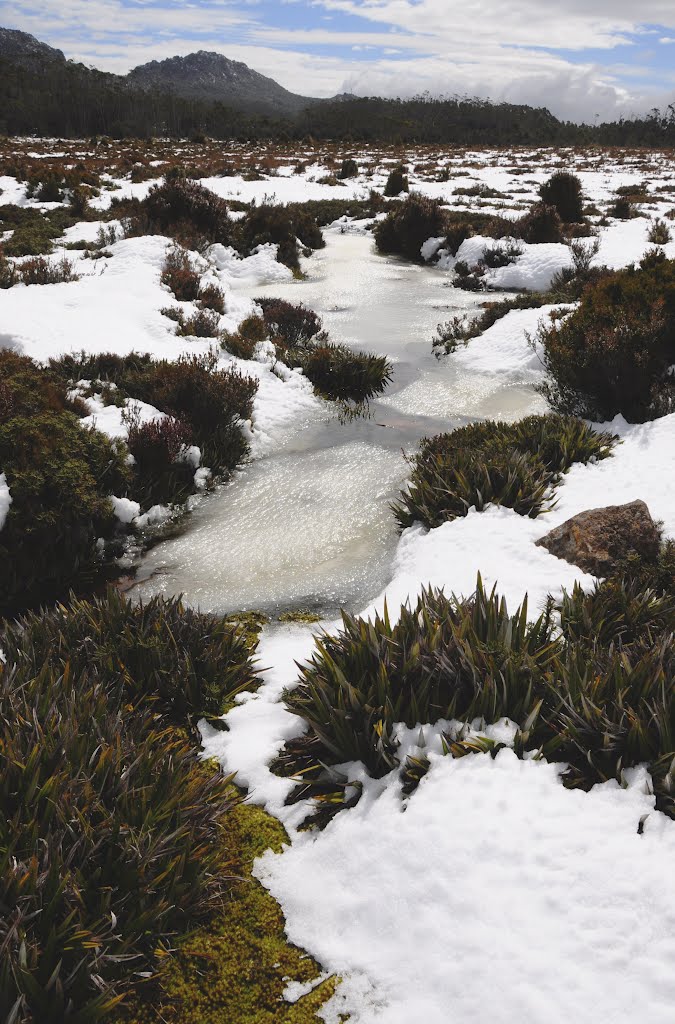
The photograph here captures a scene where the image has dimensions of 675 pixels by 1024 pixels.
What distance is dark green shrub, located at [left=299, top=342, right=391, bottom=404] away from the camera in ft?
33.1

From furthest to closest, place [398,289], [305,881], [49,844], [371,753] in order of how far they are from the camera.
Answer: [398,289], [371,753], [305,881], [49,844]

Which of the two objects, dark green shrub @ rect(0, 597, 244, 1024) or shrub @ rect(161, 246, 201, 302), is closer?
dark green shrub @ rect(0, 597, 244, 1024)

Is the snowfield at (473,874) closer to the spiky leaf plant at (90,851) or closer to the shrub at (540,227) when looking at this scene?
the spiky leaf plant at (90,851)

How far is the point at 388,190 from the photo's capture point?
25297mm

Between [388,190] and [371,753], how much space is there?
2664 centimetres

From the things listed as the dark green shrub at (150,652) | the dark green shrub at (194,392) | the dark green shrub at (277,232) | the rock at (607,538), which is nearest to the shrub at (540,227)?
the dark green shrub at (277,232)

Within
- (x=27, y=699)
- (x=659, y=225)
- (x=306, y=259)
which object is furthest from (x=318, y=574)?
(x=659, y=225)

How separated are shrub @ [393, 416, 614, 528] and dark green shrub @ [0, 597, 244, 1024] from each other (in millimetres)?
3808

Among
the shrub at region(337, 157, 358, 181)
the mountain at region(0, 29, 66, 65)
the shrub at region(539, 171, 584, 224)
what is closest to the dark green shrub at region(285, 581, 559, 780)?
the shrub at region(539, 171, 584, 224)

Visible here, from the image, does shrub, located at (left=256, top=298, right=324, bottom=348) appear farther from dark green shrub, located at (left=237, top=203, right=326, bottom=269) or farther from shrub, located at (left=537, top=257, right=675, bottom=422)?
dark green shrub, located at (left=237, top=203, right=326, bottom=269)

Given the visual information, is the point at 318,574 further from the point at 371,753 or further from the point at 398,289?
the point at 398,289

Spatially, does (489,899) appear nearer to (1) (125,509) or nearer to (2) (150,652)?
(2) (150,652)

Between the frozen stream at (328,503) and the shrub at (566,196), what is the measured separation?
34.4ft

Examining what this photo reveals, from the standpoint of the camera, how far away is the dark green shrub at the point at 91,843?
213 cm
